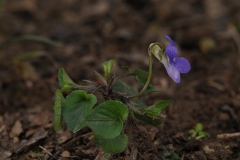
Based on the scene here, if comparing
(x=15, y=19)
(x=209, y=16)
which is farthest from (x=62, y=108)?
(x=209, y=16)

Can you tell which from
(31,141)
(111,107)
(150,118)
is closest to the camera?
(111,107)

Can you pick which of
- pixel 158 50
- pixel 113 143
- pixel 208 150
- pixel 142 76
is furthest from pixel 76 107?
pixel 208 150

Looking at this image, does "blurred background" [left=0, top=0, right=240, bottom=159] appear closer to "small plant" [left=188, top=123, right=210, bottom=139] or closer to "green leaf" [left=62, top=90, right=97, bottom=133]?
"small plant" [left=188, top=123, right=210, bottom=139]

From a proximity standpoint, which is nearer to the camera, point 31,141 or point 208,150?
point 208,150

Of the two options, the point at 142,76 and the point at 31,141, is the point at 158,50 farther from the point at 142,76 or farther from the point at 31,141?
the point at 31,141

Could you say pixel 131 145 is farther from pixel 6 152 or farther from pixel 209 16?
pixel 209 16

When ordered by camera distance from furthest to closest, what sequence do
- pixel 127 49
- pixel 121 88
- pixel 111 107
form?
pixel 127 49 < pixel 121 88 < pixel 111 107

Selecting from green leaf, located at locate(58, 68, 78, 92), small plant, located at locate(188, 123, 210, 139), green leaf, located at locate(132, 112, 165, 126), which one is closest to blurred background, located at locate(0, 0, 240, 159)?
small plant, located at locate(188, 123, 210, 139)
